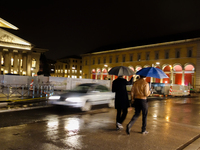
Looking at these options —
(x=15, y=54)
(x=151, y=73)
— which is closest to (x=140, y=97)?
(x=151, y=73)

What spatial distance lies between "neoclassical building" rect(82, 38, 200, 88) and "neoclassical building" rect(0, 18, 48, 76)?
2361 centimetres

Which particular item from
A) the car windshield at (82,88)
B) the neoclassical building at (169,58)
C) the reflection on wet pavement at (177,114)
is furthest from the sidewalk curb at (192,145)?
the neoclassical building at (169,58)

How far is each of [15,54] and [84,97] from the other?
60.9 m

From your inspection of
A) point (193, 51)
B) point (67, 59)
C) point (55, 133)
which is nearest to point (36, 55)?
point (67, 59)

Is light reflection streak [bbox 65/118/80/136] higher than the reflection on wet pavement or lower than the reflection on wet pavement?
higher

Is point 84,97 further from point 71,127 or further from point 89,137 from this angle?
point 89,137

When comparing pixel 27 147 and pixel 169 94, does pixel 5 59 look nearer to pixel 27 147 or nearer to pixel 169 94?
pixel 169 94

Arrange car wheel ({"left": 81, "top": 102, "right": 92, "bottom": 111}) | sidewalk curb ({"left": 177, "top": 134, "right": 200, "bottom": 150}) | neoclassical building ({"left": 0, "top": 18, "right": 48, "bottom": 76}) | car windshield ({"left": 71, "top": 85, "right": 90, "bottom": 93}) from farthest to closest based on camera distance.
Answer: neoclassical building ({"left": 0, "top": 18, "right": 48, "bottom": 76})
car windshield ({"left": 71, "top": 85, "right": 90, "bottom": 93})
car wheel ({"left": 81, "top": 102, "right": 92, "bottom": 111})
sidewalk curb ({"left": 177, "top": 134, "right": 200, "bottom": 150})

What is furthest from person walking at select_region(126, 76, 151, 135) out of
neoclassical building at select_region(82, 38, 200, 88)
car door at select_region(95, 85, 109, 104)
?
neoclassical building at select_region(82, 38, 200, 88)

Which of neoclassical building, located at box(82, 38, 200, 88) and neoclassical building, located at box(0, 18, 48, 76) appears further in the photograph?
neoclassical building, located at box(0, 18, 48, 76)

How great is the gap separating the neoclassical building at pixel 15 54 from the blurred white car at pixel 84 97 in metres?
52.6

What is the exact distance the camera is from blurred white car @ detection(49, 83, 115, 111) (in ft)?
36.0

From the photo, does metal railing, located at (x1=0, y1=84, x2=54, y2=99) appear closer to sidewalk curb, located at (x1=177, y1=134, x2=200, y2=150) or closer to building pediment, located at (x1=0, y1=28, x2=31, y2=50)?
sidewalk curb, located at (x1=177, y1=134, x2=200, y2=150)

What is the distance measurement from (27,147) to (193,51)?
49.3 m
